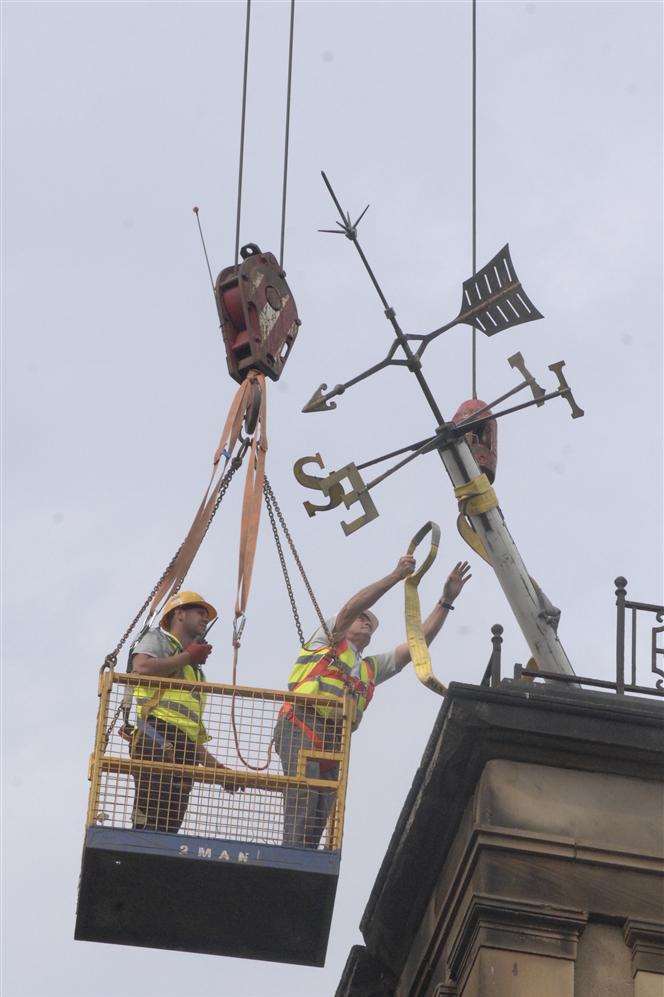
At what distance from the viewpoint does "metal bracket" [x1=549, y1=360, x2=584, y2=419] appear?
742 inches

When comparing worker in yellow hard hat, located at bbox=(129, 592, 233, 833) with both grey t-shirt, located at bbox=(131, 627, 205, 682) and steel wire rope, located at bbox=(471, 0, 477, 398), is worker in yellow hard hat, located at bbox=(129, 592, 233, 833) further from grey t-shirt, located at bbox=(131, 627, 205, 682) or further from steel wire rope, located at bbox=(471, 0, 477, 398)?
steel wire rope, located at bbox=(471, 0, 477, 398)

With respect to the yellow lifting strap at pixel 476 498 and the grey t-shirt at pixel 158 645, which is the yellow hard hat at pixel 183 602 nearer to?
the grey t-shirt at pixel 158 645

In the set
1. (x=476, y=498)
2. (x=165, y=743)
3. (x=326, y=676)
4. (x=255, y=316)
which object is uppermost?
(x=255, y=316)

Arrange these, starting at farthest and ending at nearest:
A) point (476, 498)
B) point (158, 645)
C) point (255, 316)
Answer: point (476, 498), point (255, 316), point (158, 645)

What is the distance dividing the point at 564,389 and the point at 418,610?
2085 mm

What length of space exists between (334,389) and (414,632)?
81.4 inches

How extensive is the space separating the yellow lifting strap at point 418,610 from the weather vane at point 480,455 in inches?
19.5

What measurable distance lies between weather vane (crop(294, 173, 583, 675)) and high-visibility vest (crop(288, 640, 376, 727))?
1.13 metres

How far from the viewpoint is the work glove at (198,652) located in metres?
16.5

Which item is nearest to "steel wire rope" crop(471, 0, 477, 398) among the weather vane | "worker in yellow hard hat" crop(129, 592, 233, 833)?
the weather vane

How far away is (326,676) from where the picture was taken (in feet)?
56.9

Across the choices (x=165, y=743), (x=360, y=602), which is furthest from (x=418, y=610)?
(x=165, y=743)

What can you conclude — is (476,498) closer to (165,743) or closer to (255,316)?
(255,316)

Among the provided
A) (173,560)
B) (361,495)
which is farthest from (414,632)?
(173,560)
